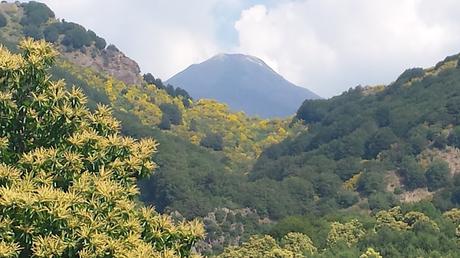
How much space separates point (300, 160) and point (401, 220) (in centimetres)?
4758

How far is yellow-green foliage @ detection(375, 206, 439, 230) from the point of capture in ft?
148

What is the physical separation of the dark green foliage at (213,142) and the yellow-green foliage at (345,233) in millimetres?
62772

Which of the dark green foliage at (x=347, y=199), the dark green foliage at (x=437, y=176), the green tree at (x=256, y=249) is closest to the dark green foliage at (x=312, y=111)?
the dark green foliage at (x=347, y=199)

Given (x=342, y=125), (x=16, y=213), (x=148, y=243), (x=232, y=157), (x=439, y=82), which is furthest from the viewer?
(x=232, y=157)

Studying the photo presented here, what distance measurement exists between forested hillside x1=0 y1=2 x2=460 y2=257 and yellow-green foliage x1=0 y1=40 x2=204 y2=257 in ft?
94.6

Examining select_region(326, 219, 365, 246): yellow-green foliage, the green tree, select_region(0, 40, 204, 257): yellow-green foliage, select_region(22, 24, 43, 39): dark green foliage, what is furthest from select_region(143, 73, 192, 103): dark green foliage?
select_region(0, 40, 204, 257): yellow-green foliage

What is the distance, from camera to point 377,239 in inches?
1667

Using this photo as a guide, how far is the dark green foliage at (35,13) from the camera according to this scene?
12706 cm

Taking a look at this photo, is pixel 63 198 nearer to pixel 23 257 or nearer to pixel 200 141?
pixel 23 257

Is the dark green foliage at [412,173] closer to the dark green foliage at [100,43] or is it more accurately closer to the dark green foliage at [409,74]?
the dark green foliage at [409,74]

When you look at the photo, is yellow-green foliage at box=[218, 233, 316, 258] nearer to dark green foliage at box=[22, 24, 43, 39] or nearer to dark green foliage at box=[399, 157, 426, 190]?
dark green foliage at box=[399, 157, 426, 190]

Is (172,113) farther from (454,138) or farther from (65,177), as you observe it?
(65,177)

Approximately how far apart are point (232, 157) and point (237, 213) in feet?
116

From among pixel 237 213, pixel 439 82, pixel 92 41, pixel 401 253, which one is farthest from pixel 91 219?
pixel 92 41
